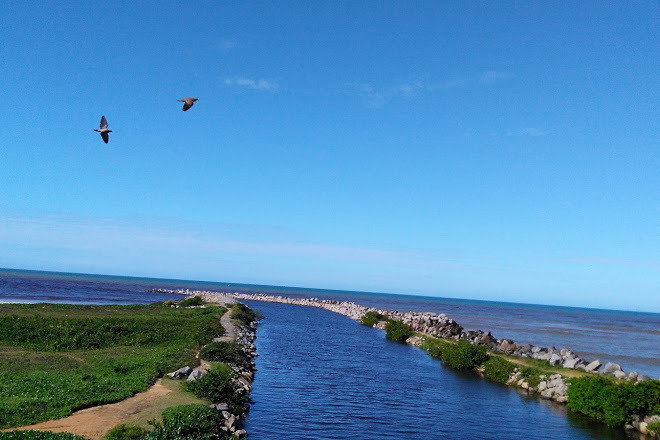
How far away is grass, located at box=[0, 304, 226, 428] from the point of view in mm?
16609

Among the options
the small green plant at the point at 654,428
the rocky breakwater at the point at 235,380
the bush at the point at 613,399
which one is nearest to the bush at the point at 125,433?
the rocky breakwater at the point at 235,380

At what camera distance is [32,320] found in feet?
106

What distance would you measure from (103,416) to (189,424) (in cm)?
348

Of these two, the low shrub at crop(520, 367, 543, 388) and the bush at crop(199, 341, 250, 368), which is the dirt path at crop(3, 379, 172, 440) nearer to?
the bush at crop(199, 341, 250, 368)

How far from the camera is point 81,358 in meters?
24.8

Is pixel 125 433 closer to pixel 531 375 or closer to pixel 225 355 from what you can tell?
pixel 225 355

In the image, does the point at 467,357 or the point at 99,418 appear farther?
the point at 467,357

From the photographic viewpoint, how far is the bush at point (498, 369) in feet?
104

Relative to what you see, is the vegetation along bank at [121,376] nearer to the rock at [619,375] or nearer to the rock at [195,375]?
the rock at [195,375]

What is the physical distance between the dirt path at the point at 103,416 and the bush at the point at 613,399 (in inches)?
813

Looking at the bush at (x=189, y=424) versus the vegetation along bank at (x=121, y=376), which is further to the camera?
the vegetation along bank at (x=121, y=376)

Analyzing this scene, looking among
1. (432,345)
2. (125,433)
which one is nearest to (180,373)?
(125,433)

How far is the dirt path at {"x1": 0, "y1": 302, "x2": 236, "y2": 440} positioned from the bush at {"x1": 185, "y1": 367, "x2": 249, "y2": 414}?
1.16 metres

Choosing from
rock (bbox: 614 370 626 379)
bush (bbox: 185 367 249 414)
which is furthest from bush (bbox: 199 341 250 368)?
rock (bbox: 614 370 626 379)
